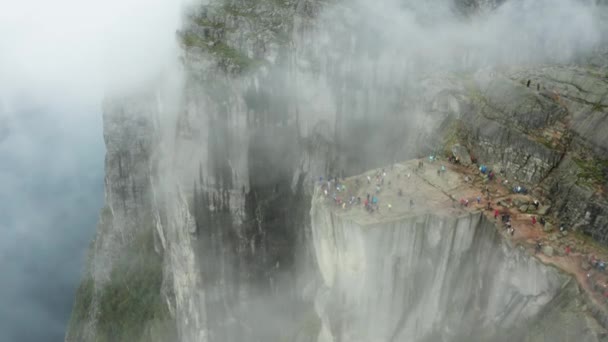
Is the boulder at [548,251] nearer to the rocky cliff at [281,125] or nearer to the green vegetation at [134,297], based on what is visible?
the rocky cliff at [281,125]

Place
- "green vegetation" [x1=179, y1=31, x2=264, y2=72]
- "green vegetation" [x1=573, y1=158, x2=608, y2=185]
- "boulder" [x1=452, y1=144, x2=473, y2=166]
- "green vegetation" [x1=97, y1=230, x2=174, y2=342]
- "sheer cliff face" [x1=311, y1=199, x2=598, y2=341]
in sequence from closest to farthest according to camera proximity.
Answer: "sheer cliff face" [x1=311, y1=199, x2=598, y2=341]
"green vegetation" [x1=573, y1=158, x2=608, y2=185]
"boulder" [x1=452, y1=144, x2=473, y2=166]
"green vegetation" [x1=179, y1=31, x2=264, y2=72]
"green vegetation" [x1=97, y1=230, x2=174, y2=342]

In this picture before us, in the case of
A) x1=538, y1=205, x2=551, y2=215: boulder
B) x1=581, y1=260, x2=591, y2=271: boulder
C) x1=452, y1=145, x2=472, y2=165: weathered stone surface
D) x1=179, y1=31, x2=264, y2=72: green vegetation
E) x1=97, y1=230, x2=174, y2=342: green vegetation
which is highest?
x1=179, y1=31, x2=264, y2=72: green vegetation

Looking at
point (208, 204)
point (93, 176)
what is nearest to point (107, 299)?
point (208, 204)

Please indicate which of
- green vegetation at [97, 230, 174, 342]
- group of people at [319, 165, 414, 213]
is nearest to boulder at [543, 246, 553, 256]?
group of people at [319, 165, 414, 213]

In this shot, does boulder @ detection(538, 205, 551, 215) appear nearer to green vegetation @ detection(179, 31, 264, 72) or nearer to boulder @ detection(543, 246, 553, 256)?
boulder @ detection(543, 246, 553, 256)

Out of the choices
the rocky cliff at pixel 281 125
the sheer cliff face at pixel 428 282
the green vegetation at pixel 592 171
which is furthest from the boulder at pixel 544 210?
the rocky cliff at pixel 281 125
